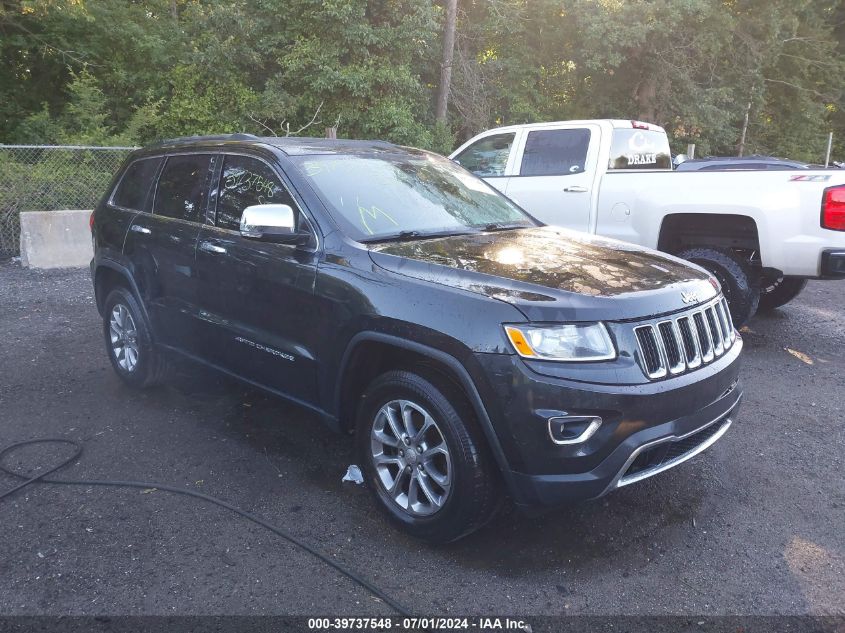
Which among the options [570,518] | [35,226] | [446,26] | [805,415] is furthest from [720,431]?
[446,26]

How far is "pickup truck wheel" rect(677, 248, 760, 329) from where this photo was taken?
6.30 m

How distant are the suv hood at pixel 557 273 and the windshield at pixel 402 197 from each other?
0.66ft

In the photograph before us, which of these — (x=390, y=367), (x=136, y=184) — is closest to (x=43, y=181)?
(x=136, y=184)

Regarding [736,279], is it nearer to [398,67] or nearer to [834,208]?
[834,208]

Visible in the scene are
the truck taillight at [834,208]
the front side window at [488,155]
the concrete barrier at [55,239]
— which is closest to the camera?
the truck taillight at [834,208]

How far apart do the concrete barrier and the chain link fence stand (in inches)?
25.2

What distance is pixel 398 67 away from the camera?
1839cm

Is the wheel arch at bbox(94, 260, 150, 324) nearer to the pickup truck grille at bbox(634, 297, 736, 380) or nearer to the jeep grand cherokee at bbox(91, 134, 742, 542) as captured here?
the jeep grand cherokee at bbox(91, 134, 742, 542)

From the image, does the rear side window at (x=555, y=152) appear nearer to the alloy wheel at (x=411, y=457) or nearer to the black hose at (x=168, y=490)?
the alloy wheel at (x=411, y=457)

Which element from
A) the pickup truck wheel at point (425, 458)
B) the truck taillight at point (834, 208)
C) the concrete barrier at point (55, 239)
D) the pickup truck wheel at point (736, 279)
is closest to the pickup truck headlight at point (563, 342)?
the pickup truck wheel at point (425, 458)

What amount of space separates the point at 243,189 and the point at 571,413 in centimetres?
255

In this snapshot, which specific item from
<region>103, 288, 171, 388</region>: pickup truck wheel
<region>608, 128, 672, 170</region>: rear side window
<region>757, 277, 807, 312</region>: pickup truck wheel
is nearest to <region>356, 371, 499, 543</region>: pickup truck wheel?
<region>103, 288, 171, 388</region>: pickup truck wheel

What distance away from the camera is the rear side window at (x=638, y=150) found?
7.69 m

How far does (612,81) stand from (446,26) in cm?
689
